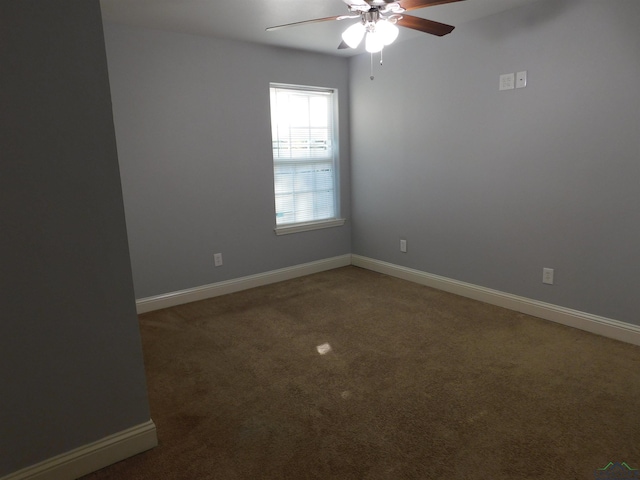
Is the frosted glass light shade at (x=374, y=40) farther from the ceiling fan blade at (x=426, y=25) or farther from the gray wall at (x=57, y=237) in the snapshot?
the gray wall at (x=57, y=237)

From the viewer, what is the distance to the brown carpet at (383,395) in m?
1.77

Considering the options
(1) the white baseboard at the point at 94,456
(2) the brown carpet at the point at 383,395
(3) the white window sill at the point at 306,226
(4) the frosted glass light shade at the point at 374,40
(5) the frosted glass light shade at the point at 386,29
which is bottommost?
(2) the brown carpet at the point at 383,395

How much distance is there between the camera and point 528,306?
10.8 feet

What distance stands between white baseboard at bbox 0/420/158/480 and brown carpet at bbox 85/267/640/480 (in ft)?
0.15

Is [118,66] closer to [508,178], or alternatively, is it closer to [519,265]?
[508,178]

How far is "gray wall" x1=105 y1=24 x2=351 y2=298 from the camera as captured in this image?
3.34 meters

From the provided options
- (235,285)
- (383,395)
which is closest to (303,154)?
(235,285)

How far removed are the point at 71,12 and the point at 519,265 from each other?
3.25 metres

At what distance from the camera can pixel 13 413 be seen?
160 cm

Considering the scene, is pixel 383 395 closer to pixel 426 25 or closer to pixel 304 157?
pixel 426 25

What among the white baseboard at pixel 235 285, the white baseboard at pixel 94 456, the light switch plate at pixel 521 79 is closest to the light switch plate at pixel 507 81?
the light switch plate at pixel 521 79

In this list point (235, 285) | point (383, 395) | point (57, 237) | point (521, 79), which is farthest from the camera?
point (235, 285)
